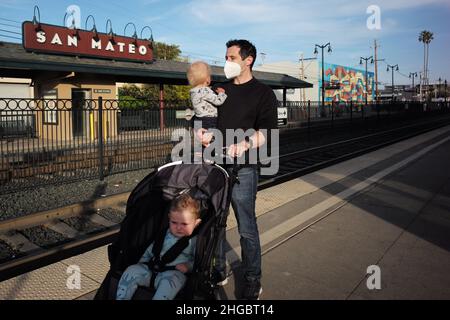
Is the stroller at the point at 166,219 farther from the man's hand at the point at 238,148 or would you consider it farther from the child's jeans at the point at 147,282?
the man's hand at the point at 238,148

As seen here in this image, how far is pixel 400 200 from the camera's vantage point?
6613mm

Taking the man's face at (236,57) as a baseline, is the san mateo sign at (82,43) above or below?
above

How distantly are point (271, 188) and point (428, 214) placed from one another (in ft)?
9.79

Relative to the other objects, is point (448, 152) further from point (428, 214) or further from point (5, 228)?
point (5, 228)

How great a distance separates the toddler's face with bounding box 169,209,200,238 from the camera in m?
2.75

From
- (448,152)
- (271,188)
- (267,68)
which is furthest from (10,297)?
(267,68)

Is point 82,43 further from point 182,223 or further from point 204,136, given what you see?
point 182,223

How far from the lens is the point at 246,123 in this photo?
3080mm

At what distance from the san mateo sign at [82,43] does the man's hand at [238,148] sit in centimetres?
1826

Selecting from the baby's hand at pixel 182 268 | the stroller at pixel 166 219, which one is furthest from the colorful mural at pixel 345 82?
the baby's hand at pixel 182 268

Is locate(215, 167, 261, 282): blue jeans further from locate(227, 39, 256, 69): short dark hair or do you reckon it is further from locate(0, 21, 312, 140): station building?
locate(0, 21, 312, 140): station building

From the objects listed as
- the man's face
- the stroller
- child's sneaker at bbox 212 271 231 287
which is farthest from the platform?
the man's face

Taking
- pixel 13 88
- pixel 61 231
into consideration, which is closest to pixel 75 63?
pixel 13 88

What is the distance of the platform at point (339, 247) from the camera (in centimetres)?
346
